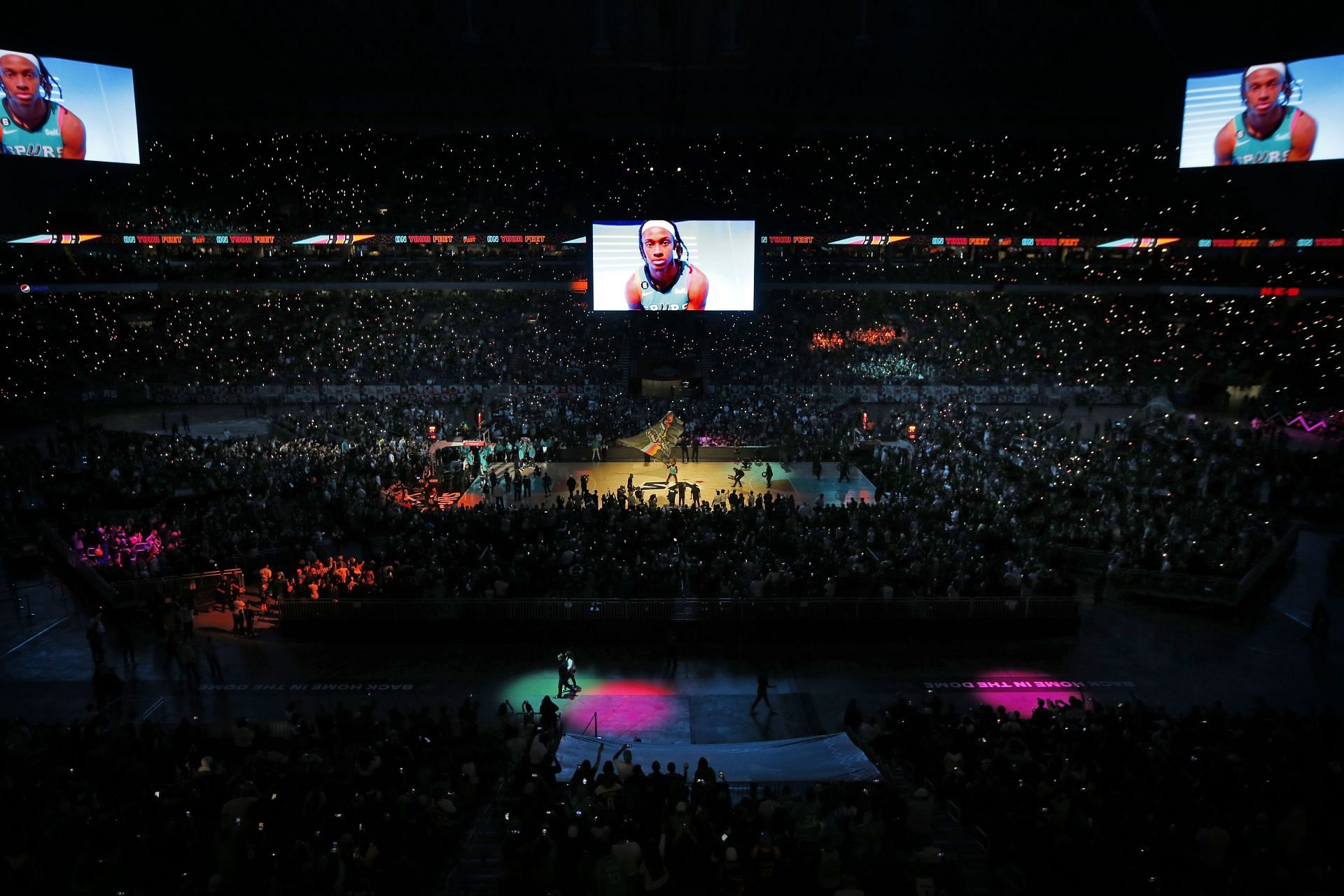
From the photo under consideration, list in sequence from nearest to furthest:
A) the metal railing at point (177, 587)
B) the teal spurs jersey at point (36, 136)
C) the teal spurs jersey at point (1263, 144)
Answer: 1. the metal railing at point (177, 587)
2. the teal spurs jersey at point (1263, 144)
3. the teal spurs jersey at point (36, 136)

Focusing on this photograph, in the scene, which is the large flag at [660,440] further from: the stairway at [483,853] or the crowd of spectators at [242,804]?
the stairway at [483,853]

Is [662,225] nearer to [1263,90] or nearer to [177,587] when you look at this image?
[1263,90]

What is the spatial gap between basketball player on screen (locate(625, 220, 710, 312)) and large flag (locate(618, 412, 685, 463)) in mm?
11688

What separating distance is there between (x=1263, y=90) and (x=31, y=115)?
1787 inches

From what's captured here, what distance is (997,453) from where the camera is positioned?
27297mm

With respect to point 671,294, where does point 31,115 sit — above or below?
above

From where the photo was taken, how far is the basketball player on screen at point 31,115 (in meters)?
31.3

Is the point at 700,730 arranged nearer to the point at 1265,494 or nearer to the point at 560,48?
the point at 1265,494

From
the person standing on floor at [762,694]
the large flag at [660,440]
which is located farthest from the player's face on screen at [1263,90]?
the person standing on floor at [762,694]

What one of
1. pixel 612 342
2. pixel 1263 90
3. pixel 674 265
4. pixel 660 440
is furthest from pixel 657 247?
pixel 1263 90

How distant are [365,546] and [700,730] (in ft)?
32.1

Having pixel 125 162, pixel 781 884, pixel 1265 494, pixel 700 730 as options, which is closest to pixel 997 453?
pixel 1265 494

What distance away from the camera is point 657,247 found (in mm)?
38594

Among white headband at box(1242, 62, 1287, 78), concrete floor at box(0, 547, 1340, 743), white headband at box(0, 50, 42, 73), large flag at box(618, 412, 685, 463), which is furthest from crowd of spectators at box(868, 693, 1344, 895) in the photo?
white headband at box(0, 50, 42, 73)
